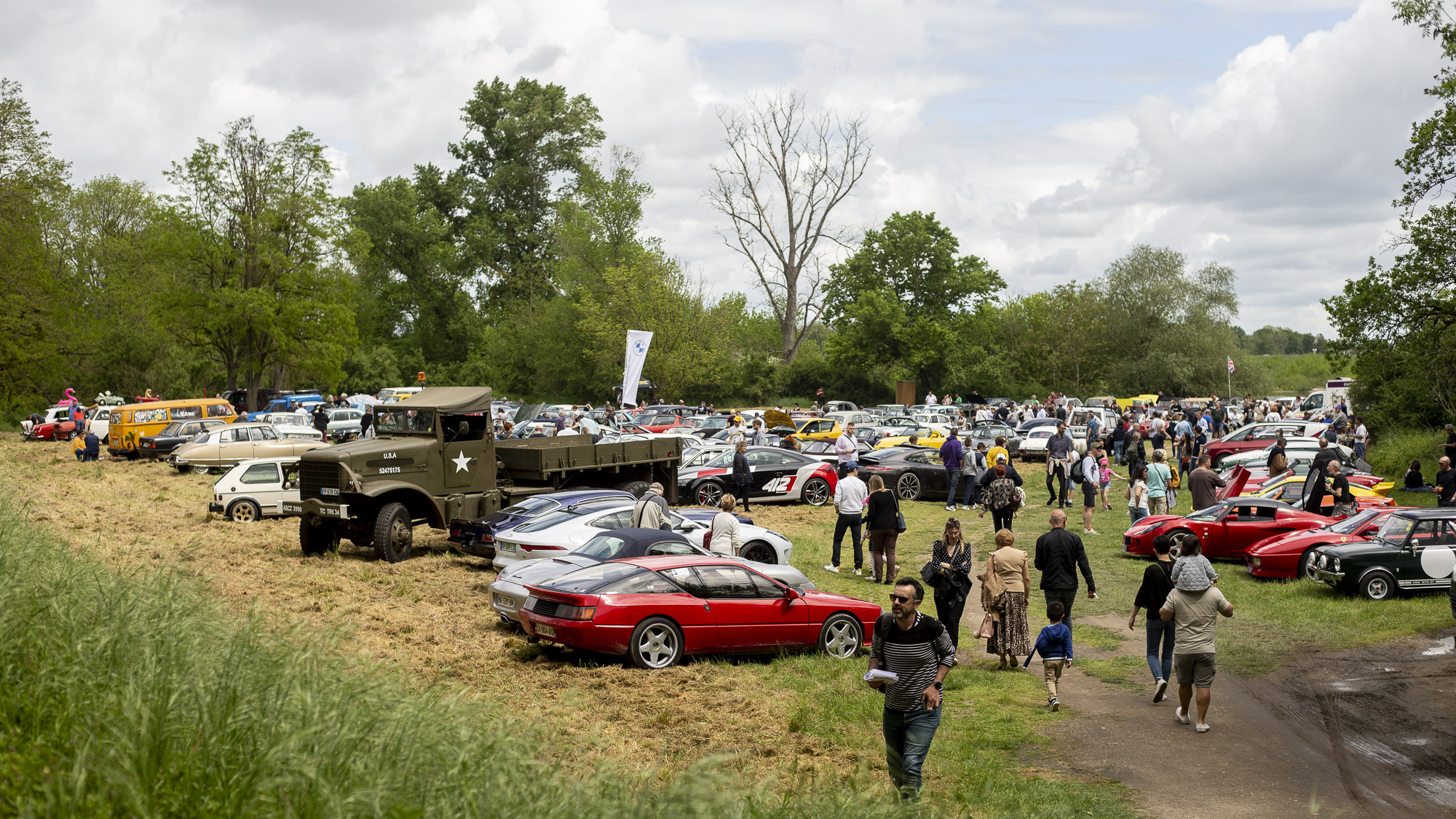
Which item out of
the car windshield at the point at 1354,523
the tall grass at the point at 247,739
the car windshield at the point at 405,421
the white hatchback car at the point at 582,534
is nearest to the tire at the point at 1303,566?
the car windshield at the point at 1354,523

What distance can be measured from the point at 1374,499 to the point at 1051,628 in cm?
1398

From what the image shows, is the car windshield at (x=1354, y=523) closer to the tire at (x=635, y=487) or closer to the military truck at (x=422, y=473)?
the tire at (x=635, y=487)

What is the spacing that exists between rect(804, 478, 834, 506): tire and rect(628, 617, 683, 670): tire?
14897 millimetres

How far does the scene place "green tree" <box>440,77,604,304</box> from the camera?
256 ft

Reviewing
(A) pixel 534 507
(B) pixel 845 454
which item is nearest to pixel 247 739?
(A) pixel 534 507

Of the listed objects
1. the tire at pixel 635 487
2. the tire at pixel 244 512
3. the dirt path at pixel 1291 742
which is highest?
the tire at pixel 635 487

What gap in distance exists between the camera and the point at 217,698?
201 inches

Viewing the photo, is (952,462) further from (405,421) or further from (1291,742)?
(1291,742)

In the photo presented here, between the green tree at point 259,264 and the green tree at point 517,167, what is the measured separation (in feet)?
87.2

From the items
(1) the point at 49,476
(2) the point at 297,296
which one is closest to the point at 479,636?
(1) the point at 49,476

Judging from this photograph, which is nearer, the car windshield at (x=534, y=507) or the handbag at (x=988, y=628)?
the handbag at (x=988, y=628)

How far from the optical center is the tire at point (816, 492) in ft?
87.0

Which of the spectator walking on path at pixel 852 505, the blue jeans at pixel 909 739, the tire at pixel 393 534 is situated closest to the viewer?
the blue jeans at pixel 909 739

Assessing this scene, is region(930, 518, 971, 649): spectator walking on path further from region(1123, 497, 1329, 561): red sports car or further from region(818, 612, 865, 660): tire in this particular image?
region(1123, 497, 1329, 561): red sports car
